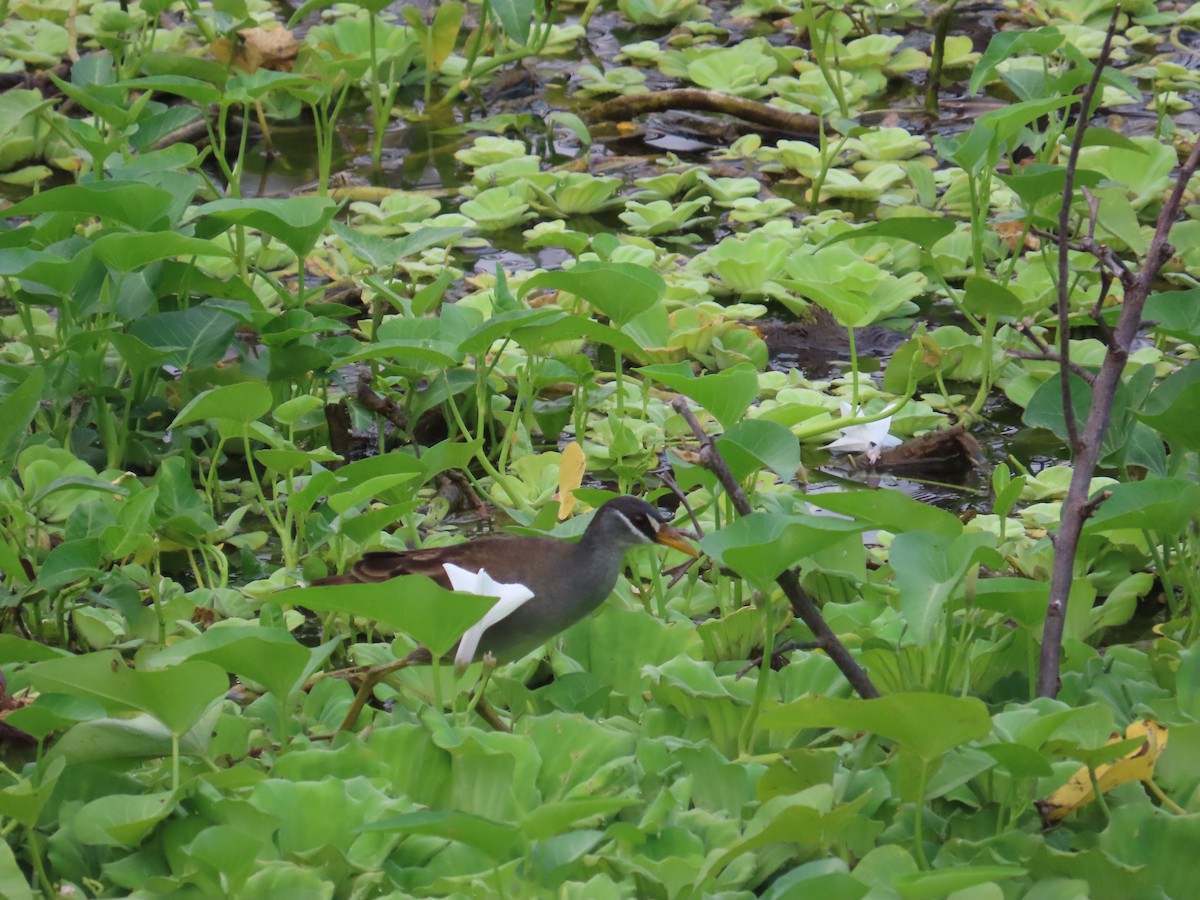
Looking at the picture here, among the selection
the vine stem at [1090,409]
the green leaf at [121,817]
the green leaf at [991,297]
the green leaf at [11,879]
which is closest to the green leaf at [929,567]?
the vine stem at [1090,409]

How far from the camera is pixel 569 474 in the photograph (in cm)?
298

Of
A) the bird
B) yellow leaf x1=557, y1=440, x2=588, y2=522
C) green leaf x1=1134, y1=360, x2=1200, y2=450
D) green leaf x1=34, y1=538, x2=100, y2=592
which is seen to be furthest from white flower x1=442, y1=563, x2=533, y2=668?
green leaf x1=1134, y1=360, x2=1200, y2=450

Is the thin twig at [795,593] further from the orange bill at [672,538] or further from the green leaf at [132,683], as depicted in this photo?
the green leaf at [132,683]

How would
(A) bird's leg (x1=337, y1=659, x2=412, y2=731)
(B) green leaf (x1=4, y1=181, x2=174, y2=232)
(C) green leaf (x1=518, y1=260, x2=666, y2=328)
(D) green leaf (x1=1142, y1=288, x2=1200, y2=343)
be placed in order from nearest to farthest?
(A) bird's leg (x1=337, y1=659, x2=412, y2=731) < (D) green leaf (x1=1142, y1=288, x2=1200, y2=343) < (C) green leaf (x1=518, y1=260, x2=666, y2=328) < (B) green leaf (x1=4, y1=181, x2=174, y2=232)

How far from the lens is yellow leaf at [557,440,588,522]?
9.75 ft

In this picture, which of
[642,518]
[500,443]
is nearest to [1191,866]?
[642,518]

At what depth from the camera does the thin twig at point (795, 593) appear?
1.89 meters

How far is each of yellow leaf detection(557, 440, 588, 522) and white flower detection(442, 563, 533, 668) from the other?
707mm

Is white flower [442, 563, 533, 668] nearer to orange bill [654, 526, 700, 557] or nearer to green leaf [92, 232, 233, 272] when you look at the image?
orange bill [654, 526, 700, 557]

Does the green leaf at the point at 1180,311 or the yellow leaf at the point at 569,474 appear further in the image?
the yellow leaf at the point at 569,474

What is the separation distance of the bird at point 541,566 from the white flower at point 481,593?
0.02 metres

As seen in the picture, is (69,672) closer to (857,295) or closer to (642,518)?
(642,518)

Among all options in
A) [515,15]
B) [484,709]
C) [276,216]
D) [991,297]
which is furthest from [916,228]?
[515,15]

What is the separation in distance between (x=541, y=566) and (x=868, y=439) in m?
1.17
